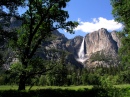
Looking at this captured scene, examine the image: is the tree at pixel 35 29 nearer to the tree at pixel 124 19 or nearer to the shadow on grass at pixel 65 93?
the shadow on grass at pixel 65 93

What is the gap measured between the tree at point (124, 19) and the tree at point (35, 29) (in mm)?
7333

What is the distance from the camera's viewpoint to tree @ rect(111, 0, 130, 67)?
27483 millimetres

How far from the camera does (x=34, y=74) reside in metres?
22.1

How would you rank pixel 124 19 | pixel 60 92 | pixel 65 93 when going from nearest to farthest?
pixel 60 92
pixel 65 93
pixel 124 19

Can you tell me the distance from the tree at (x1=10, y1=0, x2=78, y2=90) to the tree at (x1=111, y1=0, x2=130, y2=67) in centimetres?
733

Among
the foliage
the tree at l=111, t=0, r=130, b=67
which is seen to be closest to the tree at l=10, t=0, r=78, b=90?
the foliage

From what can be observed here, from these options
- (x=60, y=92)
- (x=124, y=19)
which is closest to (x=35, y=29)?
(x=60, y=92)

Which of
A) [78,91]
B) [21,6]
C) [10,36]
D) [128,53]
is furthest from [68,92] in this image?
[128,53]

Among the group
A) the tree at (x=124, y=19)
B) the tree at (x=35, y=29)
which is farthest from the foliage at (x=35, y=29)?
the tree at (x=124, y=19)

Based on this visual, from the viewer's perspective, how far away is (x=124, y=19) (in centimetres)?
2928

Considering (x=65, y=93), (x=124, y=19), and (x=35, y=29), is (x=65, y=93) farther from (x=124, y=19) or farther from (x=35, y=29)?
(x=124, y=19)

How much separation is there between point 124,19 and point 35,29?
12416 millimetres

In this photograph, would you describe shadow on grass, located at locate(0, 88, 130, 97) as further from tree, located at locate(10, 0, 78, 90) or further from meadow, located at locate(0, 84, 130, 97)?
tree, located at locate(10, 0, 78, 90)

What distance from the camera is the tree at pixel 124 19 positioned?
27.5 m
